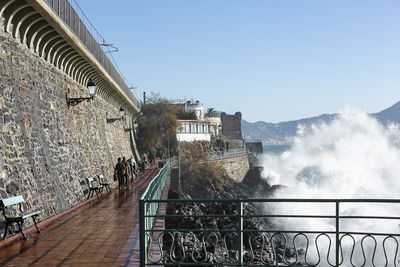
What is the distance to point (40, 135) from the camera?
11117 millimetres

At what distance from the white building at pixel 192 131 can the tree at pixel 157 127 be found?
5.28 ft

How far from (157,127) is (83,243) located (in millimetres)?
43215

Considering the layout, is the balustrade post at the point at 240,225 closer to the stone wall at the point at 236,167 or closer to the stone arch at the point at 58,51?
the stone arch at the point at 58,51

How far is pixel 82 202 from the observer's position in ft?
44.7

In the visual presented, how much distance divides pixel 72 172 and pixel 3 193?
551cm

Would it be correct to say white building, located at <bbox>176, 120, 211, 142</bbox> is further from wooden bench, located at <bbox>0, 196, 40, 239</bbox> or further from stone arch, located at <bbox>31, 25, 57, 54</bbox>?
wooden bench, located at <bbox>0, 196, 40, 239</bbox>

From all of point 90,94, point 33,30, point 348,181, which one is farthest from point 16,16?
point 348,181

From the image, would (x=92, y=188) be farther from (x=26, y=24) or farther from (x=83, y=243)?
(x=83, y=243)

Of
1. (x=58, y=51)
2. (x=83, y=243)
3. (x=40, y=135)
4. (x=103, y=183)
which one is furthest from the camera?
(x=103, y=183)

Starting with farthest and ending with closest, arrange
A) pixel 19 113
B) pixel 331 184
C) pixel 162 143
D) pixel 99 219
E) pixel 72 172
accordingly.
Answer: pixel 331 184
pixel 162 143
pixel 72 172
pixel 99 219
pixel 19 113

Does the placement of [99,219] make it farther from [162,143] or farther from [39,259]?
[162,143]

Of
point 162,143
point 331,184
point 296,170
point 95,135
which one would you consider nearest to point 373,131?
point 296,170

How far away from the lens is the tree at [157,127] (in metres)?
48.4

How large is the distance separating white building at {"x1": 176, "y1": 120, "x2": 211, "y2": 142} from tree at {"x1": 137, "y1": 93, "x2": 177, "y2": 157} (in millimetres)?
1610
